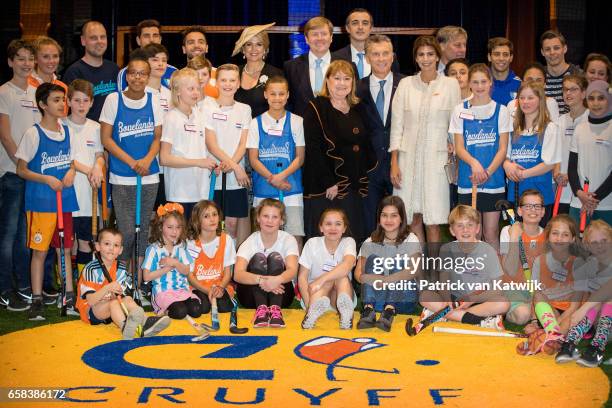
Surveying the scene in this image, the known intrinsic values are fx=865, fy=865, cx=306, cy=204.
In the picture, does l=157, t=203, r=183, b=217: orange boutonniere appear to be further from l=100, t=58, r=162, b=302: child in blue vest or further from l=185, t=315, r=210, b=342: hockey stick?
l=185, t=315, r=210, b=342: hockey stick

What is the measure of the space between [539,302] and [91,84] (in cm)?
325

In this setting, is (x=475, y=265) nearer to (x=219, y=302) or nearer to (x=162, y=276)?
(x=219, y=302)

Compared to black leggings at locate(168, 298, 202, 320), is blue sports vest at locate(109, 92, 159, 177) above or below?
above

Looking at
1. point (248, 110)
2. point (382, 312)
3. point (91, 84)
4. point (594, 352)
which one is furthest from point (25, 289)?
point (594, 352)

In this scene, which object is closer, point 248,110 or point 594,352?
point 594,352

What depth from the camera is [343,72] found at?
5.48m

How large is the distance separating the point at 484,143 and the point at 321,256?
4.26ft

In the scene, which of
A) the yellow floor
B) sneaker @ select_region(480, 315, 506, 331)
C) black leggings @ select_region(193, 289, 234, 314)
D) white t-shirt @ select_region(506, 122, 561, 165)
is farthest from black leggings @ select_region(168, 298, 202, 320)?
white t-shirt @ select_region(506, 122, 561, 165)

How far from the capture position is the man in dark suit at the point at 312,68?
596 centimetres

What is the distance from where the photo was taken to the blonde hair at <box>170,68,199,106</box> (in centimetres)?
559

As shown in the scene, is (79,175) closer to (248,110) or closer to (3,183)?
(3,183)

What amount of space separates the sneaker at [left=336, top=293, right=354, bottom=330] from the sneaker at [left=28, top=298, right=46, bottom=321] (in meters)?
1.80

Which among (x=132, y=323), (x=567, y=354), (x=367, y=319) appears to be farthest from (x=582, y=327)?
(x=132, y=323)

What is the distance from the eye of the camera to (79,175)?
5.63m
